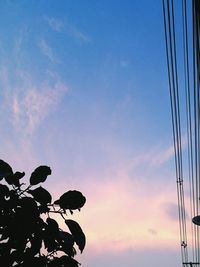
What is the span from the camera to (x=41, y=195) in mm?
1509

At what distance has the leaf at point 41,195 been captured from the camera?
1.50m

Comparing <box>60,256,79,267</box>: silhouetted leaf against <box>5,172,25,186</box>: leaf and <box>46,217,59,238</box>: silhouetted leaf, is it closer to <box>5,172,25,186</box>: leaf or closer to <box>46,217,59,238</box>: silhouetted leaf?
<box>46,217,59,238</box>: silhouetted leaf

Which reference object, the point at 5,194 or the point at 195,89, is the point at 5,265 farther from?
the point at 195,89

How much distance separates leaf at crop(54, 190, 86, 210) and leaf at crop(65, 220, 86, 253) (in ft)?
0.27

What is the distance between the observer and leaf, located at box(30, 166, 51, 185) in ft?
5.26

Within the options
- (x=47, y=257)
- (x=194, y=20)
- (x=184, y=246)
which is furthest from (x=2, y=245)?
(x=184, y=246)

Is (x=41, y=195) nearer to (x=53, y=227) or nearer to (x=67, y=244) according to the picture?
(x=53, y=227)

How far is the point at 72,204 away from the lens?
1.54 meters

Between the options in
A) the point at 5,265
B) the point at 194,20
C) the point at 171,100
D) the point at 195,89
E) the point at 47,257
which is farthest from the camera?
the point at 171,100

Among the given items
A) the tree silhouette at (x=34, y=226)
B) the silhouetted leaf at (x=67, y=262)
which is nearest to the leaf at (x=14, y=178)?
the tree silhouette at (x=34, y=226)

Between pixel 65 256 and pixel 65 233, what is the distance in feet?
0.37

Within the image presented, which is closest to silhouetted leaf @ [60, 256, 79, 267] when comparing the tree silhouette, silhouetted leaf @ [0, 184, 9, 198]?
the tree silhouette

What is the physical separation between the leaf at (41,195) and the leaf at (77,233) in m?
0.14

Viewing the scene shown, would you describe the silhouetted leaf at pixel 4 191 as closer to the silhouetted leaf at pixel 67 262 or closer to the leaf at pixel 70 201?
the leaf at pixel 70 201
